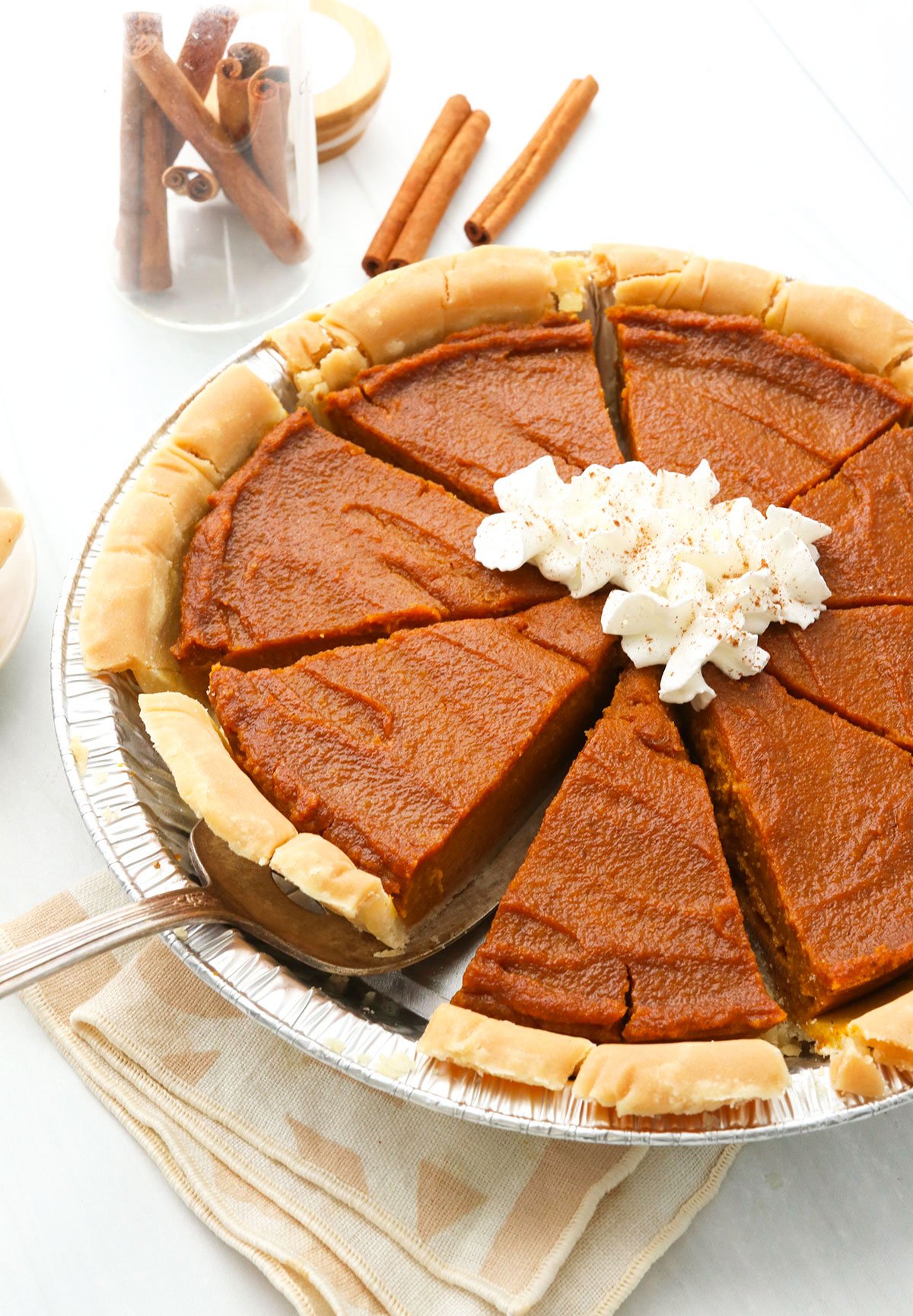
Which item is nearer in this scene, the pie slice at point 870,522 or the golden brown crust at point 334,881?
the golden brown crust at point 334,881

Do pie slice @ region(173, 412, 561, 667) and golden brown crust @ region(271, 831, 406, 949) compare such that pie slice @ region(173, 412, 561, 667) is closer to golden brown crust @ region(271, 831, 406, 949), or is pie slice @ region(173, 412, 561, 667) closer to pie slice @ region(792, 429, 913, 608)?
golden brown crust @ region(271, 831, 406, 949)

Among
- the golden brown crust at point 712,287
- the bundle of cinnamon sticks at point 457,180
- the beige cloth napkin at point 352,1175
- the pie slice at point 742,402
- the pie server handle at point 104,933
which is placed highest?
the bundle of cinnamon sticks at point 457,180

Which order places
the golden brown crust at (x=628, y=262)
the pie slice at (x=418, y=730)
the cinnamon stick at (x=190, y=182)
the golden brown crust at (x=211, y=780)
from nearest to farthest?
1. the golden brown crust at (x=211, y=780)
2. the pie slice at (x=418, y=730)
3. the golden brown crust at (x=628, y=262)
4. the cinnamon stick at (x=190, y=182)

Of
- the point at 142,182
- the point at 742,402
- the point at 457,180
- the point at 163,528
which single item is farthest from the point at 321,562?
the point at 457,180

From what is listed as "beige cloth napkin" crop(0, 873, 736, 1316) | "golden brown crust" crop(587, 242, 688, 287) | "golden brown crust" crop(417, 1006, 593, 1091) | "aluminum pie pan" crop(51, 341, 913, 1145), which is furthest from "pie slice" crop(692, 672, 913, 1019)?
"golden brown crust" crop(587, 242, 688, 287)

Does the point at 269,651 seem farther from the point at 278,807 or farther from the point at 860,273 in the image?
the point at 860,273

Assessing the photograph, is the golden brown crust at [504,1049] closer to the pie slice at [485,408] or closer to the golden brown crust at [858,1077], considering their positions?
the golden brown crust at [858,1077]

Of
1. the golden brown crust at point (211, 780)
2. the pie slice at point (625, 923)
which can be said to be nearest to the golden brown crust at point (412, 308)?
the golden brown crust at point (211, 780)
